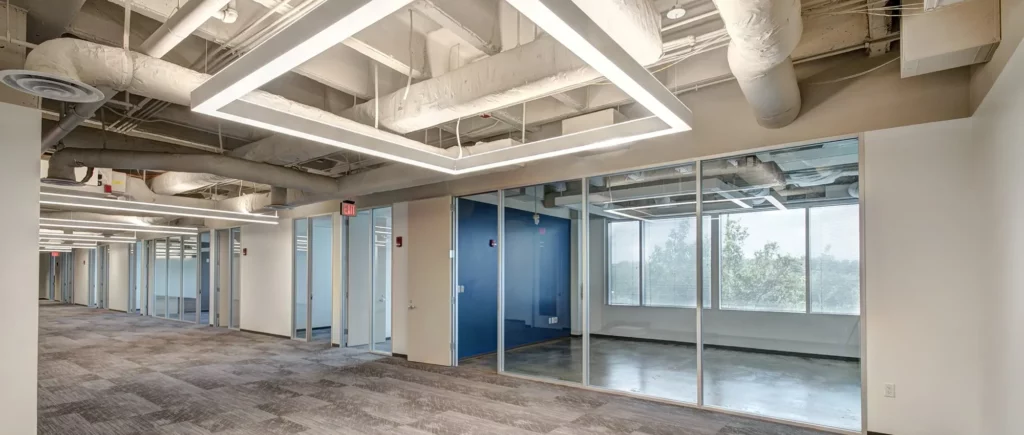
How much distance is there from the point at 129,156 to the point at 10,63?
217 centimetres

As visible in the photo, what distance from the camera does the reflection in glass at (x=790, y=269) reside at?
4453mm

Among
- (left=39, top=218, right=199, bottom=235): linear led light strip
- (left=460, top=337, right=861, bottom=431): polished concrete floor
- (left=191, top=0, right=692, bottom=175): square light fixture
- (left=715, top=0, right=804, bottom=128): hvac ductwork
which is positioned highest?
(left=715, top=0, right=804, bottom=128): hvac ductwork

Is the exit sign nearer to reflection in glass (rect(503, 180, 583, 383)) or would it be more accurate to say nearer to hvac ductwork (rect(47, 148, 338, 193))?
hvac ductwork (rect(47, 148, 338, 193))

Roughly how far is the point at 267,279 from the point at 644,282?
7.64 metres

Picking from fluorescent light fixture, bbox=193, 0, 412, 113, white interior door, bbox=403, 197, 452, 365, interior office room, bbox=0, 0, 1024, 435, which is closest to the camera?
fluorescent light fixture, bbox=193, 0, 412, 113

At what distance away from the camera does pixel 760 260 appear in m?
5.14

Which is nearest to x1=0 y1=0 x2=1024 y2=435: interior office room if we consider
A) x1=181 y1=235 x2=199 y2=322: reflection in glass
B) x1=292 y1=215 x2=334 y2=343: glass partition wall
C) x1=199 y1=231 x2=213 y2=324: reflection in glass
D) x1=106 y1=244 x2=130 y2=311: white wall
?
x1=292 y1=215 x2=334 y2=343: glass partition wall

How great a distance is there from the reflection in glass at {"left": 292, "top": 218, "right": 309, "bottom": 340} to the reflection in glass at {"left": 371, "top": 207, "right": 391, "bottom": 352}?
1564mm

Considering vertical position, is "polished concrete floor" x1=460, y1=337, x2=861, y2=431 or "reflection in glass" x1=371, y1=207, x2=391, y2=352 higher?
"reflection in glass" x1=371, y1=207, x2=391, y2=352

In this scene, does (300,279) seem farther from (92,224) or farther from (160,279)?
(160,279)

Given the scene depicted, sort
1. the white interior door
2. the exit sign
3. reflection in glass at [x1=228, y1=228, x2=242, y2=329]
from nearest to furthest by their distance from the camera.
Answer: the white interior door, the exit sign, reflection in glass at [x1=228, y1=228, x2=242, y2=329]

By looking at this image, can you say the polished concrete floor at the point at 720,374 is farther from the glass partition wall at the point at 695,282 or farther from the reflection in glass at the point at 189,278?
the reflection in glass at the point at 189,278

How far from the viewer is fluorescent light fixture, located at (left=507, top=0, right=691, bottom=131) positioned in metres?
1.64

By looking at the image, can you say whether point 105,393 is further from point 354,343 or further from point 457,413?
point 457,413
